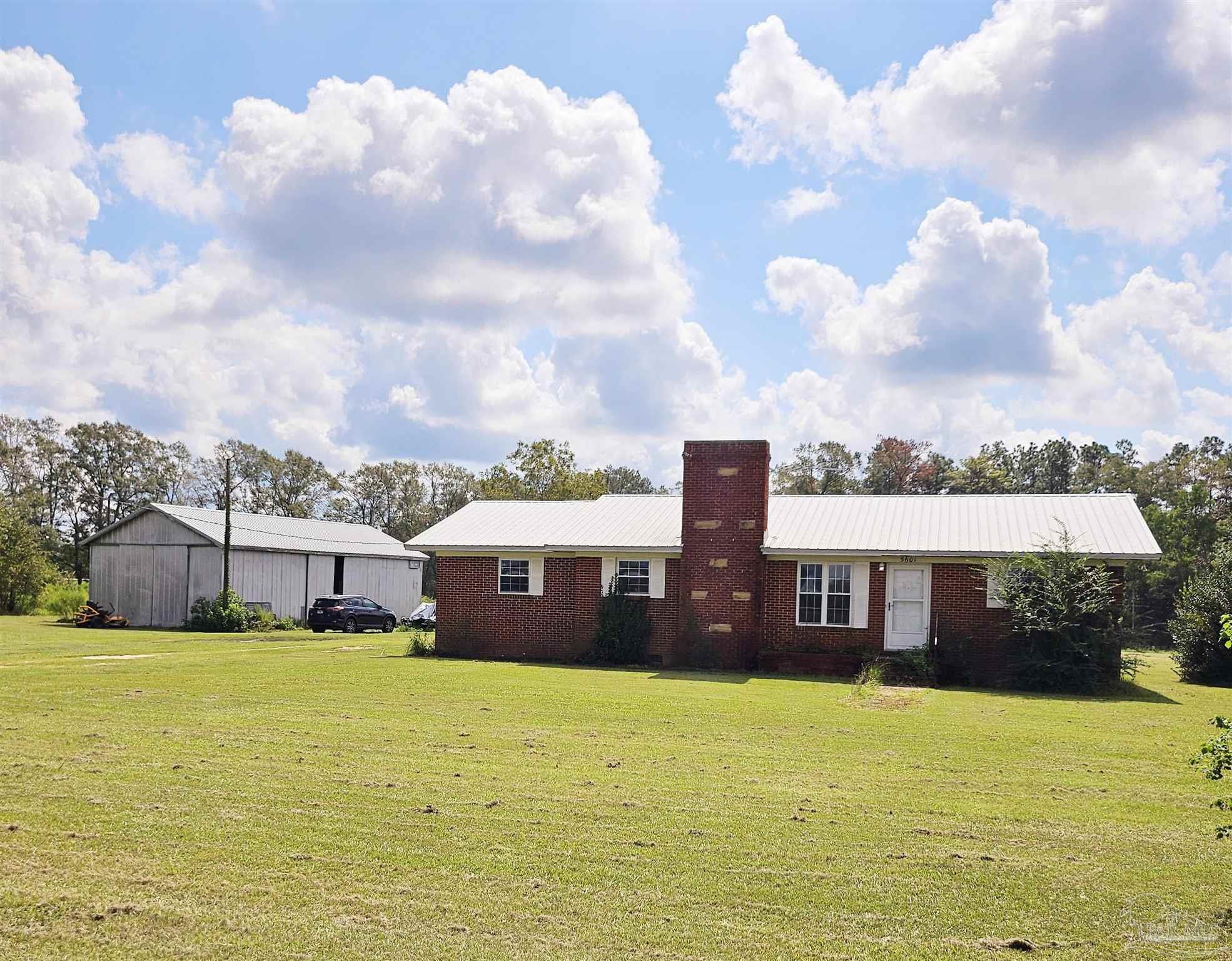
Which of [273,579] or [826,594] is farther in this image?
[273,579]

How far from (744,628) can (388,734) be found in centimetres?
1266

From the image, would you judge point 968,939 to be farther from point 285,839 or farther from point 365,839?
point 285,839

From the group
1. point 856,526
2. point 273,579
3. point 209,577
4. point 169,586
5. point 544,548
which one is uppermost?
point 856,526

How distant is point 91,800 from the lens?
313 inches

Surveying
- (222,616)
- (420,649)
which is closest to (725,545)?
(420,649)

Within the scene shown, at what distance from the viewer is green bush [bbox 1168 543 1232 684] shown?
22406 mm

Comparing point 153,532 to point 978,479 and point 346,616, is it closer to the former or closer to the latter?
point 346,616

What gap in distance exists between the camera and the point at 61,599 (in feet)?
148

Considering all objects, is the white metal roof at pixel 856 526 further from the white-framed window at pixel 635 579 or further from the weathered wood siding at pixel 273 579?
the weathered wood siding at pixel 273 579

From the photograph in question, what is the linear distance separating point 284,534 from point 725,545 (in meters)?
26.8

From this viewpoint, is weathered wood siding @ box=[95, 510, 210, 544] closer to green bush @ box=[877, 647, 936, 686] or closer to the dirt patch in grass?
green bush @ box=[877, 647, 936, 686]

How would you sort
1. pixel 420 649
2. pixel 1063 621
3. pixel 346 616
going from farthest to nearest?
pixel 346 616
pixel 420 649
pixel 1063 621

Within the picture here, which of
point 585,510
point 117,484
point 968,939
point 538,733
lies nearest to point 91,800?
point 538,733

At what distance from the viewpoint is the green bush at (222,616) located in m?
36.7
